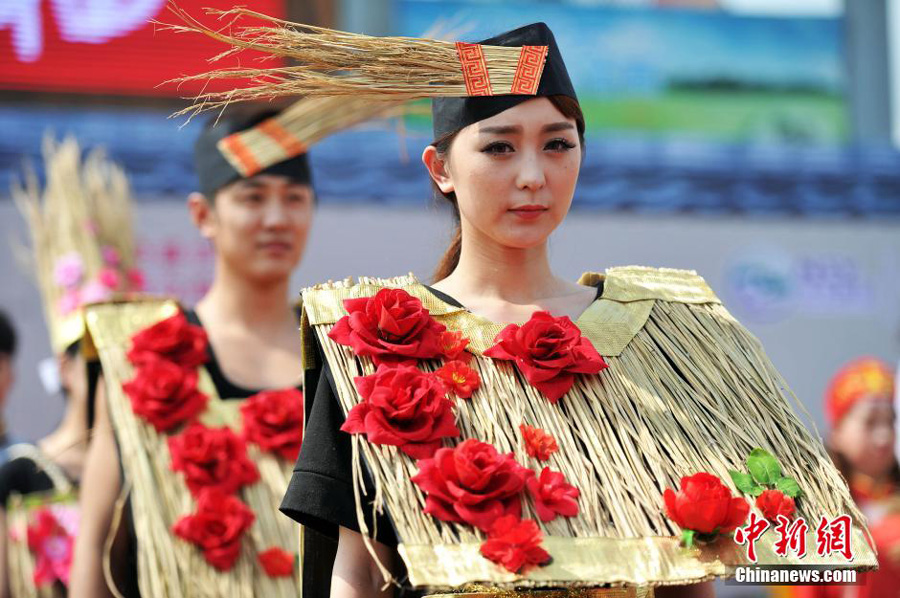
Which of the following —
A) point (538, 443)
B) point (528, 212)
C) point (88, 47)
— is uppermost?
point (88, 47)

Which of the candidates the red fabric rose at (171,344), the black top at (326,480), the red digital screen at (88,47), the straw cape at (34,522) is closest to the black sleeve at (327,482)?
the black top at (326,480)

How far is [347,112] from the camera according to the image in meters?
3.57

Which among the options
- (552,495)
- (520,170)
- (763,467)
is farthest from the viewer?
(520,170)

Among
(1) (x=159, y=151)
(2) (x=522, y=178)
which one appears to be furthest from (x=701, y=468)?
(1) (x=159, y=151)

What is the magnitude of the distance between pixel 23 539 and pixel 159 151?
7.27 feet

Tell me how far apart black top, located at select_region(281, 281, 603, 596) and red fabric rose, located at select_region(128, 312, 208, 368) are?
49.6 inches

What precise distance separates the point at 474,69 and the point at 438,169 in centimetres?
20

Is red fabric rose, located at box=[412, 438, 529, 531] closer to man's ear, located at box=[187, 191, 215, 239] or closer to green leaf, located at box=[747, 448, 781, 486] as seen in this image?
green leaf, located at box=[747, 448, 781, 486]

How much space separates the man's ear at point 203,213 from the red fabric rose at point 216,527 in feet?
2.60

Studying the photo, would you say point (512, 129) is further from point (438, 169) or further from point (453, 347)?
point (453, 347)

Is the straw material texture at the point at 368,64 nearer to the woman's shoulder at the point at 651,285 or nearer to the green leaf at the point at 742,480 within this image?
the woman's shoulder at the point at 651,285

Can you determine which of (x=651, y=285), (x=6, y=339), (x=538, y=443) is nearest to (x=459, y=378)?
(x=538, y=443)

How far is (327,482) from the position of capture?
2.09 m

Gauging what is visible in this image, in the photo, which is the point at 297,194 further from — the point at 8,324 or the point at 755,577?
the point at 755,577
